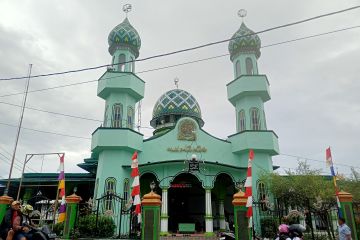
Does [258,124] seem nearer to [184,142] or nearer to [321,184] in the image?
[184,142]

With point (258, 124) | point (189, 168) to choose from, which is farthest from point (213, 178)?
point (258, 124)

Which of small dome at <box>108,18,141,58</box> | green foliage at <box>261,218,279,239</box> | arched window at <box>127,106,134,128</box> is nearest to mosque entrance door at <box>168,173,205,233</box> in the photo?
arched window at <box>127,106,134,128</box>

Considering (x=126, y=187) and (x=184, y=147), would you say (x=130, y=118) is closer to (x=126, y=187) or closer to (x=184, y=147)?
(x=184, y=147)

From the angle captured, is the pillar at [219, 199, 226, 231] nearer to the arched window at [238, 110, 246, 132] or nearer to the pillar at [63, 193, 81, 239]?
the arched window at [238, 110, 246, 132]

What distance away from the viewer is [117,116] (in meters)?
20.1

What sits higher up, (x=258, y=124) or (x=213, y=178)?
(x=258, y=124)

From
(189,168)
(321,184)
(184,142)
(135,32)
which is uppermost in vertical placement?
Result: (135,32)

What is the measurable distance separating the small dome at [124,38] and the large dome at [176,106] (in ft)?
16.0

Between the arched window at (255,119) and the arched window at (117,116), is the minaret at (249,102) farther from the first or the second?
the arched window at (117,116)

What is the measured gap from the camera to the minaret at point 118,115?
18219 millimetres

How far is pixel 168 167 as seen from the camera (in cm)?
1800

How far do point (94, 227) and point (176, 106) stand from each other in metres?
13.7

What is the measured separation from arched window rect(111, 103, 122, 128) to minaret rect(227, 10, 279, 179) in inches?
298

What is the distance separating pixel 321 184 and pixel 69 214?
455 inches
